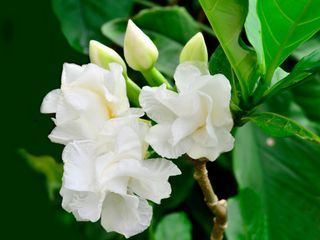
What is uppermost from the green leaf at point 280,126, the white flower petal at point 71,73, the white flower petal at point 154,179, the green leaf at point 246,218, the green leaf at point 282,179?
the white flower petal at point 71,73

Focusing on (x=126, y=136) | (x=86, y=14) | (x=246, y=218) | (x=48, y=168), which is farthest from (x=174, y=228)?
(x=126, y=136)

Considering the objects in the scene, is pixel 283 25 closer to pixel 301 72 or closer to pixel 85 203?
pixel 301 72

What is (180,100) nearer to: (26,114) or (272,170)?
(272,170)

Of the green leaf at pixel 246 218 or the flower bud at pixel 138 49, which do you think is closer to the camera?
the flower bud at pixel 138 49

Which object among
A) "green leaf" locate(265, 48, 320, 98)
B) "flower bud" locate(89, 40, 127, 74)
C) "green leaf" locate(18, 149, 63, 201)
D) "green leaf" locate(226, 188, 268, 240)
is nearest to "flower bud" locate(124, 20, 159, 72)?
"flower bud" locate(89, 40, 127, 74)

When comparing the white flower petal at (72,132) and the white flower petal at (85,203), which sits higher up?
the white flower petal at (72,132)

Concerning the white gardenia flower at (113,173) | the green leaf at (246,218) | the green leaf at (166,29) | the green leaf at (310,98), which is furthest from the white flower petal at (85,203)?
the green leaf at (310,98)

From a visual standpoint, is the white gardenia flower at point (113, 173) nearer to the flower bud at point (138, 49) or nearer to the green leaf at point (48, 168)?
the flower bud at point (138, 49)
